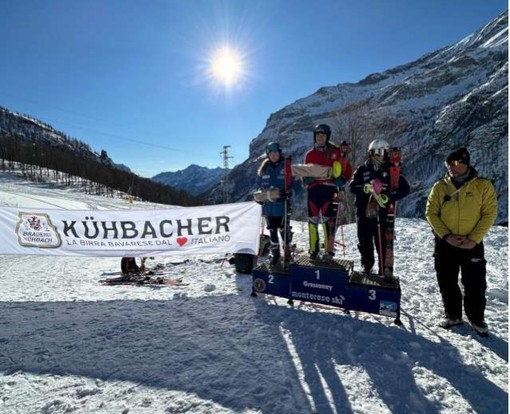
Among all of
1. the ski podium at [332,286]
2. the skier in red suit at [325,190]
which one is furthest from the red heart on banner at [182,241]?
the skier in red suit at [325,190]

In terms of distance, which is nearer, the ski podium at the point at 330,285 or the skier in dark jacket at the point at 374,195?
the ski podium at the point at 330,285

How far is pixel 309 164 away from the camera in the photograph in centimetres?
594

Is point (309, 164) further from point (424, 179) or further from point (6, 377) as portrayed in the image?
point (424, 179)

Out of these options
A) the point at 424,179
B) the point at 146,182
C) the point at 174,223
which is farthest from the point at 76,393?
the point at 424,179

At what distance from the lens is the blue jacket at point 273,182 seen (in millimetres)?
6133

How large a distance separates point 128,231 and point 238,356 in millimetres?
4886

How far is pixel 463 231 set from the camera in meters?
4.57

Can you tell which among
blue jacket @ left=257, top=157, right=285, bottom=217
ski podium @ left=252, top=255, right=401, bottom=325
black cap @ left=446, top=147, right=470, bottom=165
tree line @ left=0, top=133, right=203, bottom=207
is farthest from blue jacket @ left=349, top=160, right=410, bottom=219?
tree line @ left=0, top=133, right=203, bottom=207

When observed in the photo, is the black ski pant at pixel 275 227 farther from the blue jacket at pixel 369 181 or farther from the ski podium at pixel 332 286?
the blue jacket at pixel 369 181

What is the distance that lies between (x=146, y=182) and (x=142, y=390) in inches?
5269

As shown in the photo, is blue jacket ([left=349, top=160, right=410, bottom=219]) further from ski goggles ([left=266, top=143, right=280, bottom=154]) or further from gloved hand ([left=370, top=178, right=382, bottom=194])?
ski goggles ([left=266, top=143, right=280, bottom=154])

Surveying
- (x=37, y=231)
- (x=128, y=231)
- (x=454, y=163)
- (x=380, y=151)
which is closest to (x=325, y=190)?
(x=380, y=151)

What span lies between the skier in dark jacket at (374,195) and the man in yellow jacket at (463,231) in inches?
29.0

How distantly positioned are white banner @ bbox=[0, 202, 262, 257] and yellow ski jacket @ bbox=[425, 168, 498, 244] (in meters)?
3.88
